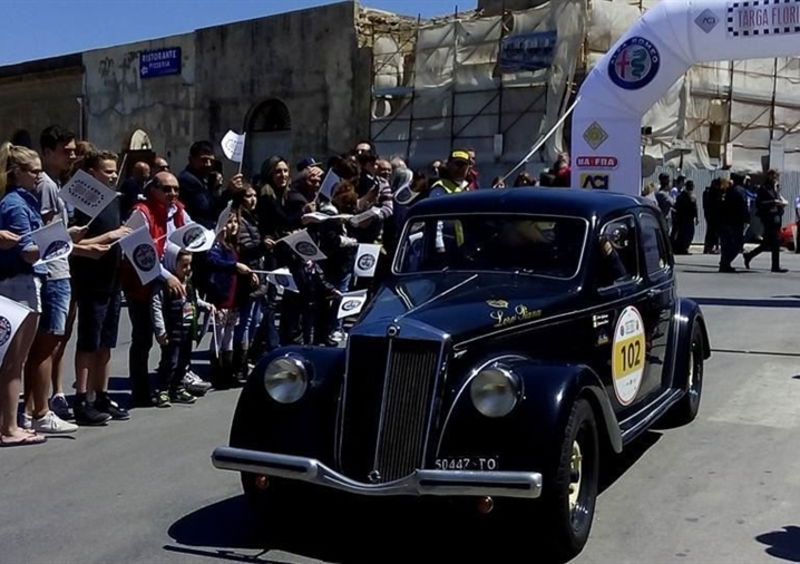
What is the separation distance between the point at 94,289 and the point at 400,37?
74.1ft

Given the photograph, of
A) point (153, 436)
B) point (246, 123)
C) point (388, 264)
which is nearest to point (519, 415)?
point (388, 264)

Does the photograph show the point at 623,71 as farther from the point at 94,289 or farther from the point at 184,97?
the point at 184,97

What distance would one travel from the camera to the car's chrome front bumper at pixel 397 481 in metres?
4.79

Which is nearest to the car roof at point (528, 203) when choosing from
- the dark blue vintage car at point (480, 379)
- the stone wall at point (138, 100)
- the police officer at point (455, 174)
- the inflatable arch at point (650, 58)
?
the dark blue vintage car at point (480, 379)

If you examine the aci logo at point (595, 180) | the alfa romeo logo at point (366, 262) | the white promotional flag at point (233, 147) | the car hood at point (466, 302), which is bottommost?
the alfa romeo logo at point (366, 262)

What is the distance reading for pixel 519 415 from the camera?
510 centimetres

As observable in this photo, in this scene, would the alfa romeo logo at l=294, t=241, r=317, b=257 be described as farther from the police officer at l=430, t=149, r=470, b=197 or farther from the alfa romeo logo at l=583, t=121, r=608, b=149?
the alfa romeo logo at l=583, t=121, r=608, b=149

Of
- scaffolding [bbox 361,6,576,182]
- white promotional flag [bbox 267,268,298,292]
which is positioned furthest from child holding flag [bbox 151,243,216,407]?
scaffolding [bbox 361,6,576,182]

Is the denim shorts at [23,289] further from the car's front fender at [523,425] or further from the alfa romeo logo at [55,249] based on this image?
the car's front fender at [523,425]

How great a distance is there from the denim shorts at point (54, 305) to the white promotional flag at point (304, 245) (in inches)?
98.0

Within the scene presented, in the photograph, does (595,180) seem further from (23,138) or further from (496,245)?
(23,138)

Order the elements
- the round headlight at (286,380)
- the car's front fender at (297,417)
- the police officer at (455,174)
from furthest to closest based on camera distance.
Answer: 1. the police officer at (455,174)
2. the round headlight at (286,380)
3. the car's front fender at (297,417)

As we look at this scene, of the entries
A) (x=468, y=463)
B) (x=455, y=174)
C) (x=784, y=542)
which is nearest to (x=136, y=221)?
(x=455, y=174)

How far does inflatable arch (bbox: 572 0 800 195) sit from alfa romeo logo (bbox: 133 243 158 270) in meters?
8.59
